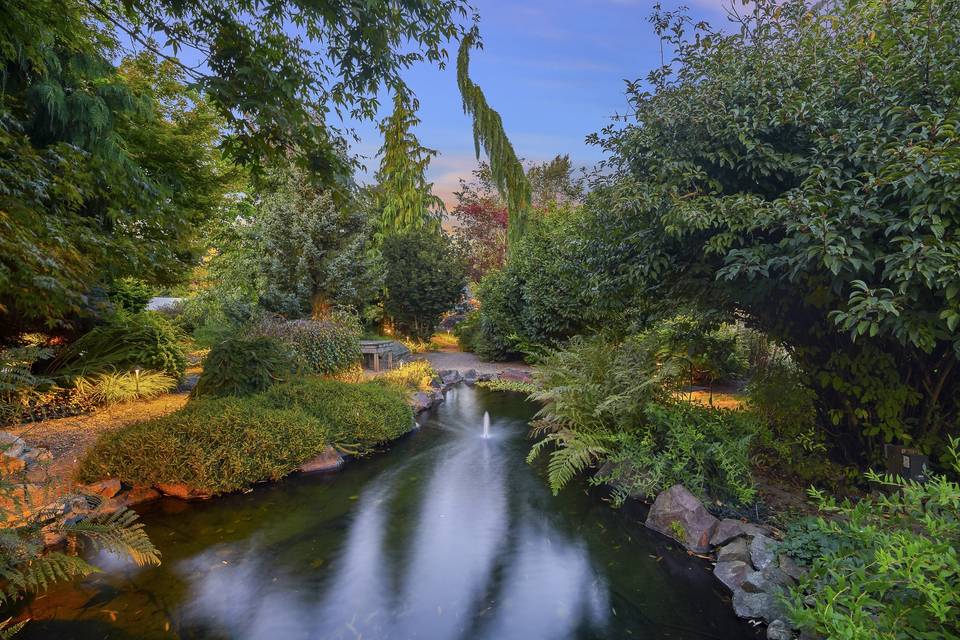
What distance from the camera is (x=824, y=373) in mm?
4176

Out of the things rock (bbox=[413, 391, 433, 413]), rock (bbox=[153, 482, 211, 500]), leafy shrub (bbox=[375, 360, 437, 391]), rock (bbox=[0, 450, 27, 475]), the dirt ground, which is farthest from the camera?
leafy shrub (bbox=[375, 360, 437, 391])

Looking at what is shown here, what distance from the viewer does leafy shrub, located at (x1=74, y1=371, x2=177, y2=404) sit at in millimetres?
6801

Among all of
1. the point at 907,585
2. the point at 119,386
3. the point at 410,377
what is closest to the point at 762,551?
the point at 907,585

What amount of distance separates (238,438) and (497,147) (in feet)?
36.5

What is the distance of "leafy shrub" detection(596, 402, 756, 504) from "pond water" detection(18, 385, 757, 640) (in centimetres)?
39

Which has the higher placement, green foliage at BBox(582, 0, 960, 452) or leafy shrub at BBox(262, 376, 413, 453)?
green foliage at BBox(582, 0, 960, 452)

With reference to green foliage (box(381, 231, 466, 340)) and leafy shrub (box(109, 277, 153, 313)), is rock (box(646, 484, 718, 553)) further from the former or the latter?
leafy shrub (box(109, 277, 153, 313))

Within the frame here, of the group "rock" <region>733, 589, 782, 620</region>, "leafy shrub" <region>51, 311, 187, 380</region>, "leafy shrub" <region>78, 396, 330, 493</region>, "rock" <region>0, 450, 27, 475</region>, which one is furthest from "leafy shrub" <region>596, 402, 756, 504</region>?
"leafy shrub" <region>51, 311, 187, 380</region>

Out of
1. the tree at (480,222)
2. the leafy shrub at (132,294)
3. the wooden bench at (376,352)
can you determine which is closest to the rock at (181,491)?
the wooden bench at (376,352)

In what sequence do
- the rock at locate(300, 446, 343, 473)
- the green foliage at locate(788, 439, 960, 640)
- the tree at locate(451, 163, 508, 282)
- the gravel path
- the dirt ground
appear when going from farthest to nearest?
the tree at locate(451, 163, 508, 282) < the gravel path < the rock at locate(300, 446, 343, 473) < the dirt ground < the green foliage at locate(788, 439, 960, 640)

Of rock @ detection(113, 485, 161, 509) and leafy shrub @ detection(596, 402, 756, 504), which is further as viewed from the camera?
rock @ detection(113, 485, 161, 509)

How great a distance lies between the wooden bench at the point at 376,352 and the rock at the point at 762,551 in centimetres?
812

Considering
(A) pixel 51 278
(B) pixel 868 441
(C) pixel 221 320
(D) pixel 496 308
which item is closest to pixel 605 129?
(B) pixel 868 441

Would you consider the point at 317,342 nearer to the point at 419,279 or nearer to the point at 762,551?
the point at 419,279
